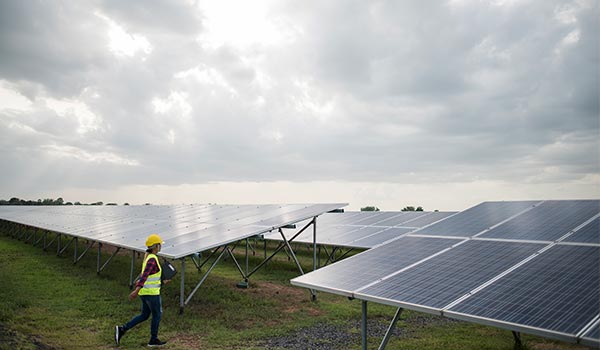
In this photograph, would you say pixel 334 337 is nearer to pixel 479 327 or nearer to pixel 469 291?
pixel 479 327

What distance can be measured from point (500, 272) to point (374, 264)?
210cm

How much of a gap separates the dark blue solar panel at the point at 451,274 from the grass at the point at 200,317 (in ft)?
9.75

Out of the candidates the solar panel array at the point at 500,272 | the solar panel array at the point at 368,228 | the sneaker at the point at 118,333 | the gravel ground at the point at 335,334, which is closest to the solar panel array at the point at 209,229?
the sneaker at the point at 118,333

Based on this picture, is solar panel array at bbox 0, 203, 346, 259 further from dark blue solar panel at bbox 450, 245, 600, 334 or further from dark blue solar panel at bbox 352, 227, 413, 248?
dark blue solar panel at bbox 450, 245, 600, 334

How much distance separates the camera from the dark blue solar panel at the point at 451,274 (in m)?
5.88

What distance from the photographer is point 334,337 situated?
9875 mm

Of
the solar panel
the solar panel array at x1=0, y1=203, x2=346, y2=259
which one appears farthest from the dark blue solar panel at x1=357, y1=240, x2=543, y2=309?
the solar panel array at x1=0, y1=203, x2=346, y2=259

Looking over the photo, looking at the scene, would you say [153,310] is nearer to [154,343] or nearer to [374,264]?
[154,343]

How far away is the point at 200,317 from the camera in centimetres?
1153

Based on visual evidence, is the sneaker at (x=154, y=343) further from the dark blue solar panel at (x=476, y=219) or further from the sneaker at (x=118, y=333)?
the dark blue solar panel at (x=476, y=219)

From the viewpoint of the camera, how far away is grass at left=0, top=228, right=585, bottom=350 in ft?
31.0

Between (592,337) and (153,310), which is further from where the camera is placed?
(153,310)

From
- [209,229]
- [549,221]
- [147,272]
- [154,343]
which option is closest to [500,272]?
[549,221]

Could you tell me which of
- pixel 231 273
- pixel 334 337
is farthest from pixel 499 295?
pixel 231 273
